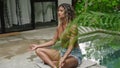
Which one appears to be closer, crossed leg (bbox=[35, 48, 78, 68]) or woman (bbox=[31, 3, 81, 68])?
woman (bbox=[31, 3, 81, 68])

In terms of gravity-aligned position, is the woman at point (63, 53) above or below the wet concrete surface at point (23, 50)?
above

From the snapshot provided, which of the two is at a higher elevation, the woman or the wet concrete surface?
the woman

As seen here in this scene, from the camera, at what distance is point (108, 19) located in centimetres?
61

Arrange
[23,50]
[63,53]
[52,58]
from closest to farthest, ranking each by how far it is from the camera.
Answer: [63,53], [52,58], [23,50]

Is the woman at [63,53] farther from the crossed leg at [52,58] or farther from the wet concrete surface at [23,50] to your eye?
the wet concrete surface at [23,50]

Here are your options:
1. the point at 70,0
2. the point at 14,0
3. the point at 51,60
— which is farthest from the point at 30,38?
the point at 51,60

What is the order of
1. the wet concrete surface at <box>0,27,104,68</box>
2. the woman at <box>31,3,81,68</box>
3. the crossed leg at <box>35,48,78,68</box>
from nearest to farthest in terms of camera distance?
the woman at <box>31,3,81,68</box>
the crossed leg at <box>35,48,78,68</box>
the wet concrete surface at <box>0,27,104,68</box>

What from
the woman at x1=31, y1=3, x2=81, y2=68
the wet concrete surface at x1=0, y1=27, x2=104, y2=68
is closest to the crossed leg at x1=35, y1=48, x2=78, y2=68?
the woman at x1=31, y1=3, x2=81, y2=68

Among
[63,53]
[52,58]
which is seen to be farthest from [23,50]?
[63,53]

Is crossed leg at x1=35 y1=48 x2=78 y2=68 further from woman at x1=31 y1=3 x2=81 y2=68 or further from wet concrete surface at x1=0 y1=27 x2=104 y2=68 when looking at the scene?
wet concrete surface at x1=0 y1=27 x2=104 y2=68

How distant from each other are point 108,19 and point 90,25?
5 cm

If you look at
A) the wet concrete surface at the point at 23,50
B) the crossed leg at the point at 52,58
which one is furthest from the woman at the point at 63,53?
the wet concrete surface at the point at 23,50

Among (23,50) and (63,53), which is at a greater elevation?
(63,53)

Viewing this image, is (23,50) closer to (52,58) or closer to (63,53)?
(52,58)
